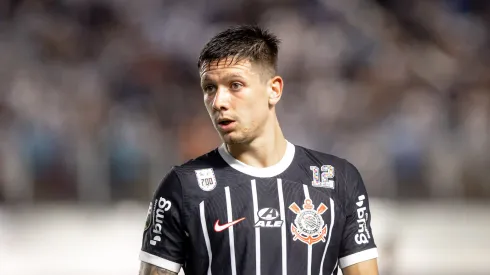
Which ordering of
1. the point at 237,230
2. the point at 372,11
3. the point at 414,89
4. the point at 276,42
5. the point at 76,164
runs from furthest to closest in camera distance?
the point at 372,11
the point at 414,89
the point at 76,164
the point at 276,42
the point at 237,230

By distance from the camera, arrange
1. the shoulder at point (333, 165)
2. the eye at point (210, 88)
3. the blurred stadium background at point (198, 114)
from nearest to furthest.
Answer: the eye at point (210, 88) < the shoulder at point (333, 165) < the blurred stadium background at point (198, 114)

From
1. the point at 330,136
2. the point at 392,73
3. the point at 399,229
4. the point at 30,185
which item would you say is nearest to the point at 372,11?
the point at 392,73

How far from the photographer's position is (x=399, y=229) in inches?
348

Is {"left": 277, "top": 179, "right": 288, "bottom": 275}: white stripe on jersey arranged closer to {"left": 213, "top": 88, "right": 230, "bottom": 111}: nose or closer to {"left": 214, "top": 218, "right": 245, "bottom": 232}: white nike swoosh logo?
{"left": 214, "top": 218, "right": 245, "bottom": 232}: white nike swoosh logo

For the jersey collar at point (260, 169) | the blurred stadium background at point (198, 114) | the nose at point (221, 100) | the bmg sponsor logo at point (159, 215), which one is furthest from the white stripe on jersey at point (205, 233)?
the blurred stadium background at point (198, 114)

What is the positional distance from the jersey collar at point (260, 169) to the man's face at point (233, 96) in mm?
103

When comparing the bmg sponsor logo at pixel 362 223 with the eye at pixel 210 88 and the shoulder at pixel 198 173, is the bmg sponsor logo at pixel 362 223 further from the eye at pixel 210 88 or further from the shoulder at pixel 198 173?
the eye at pixel 210 88

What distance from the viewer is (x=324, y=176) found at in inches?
127

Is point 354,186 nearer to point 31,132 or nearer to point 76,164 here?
point 76,164

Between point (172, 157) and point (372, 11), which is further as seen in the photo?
point (372, 11)

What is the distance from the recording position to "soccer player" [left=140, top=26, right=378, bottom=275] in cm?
307

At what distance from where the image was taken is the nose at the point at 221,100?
121 inches

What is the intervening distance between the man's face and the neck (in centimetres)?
6

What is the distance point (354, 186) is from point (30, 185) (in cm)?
598
